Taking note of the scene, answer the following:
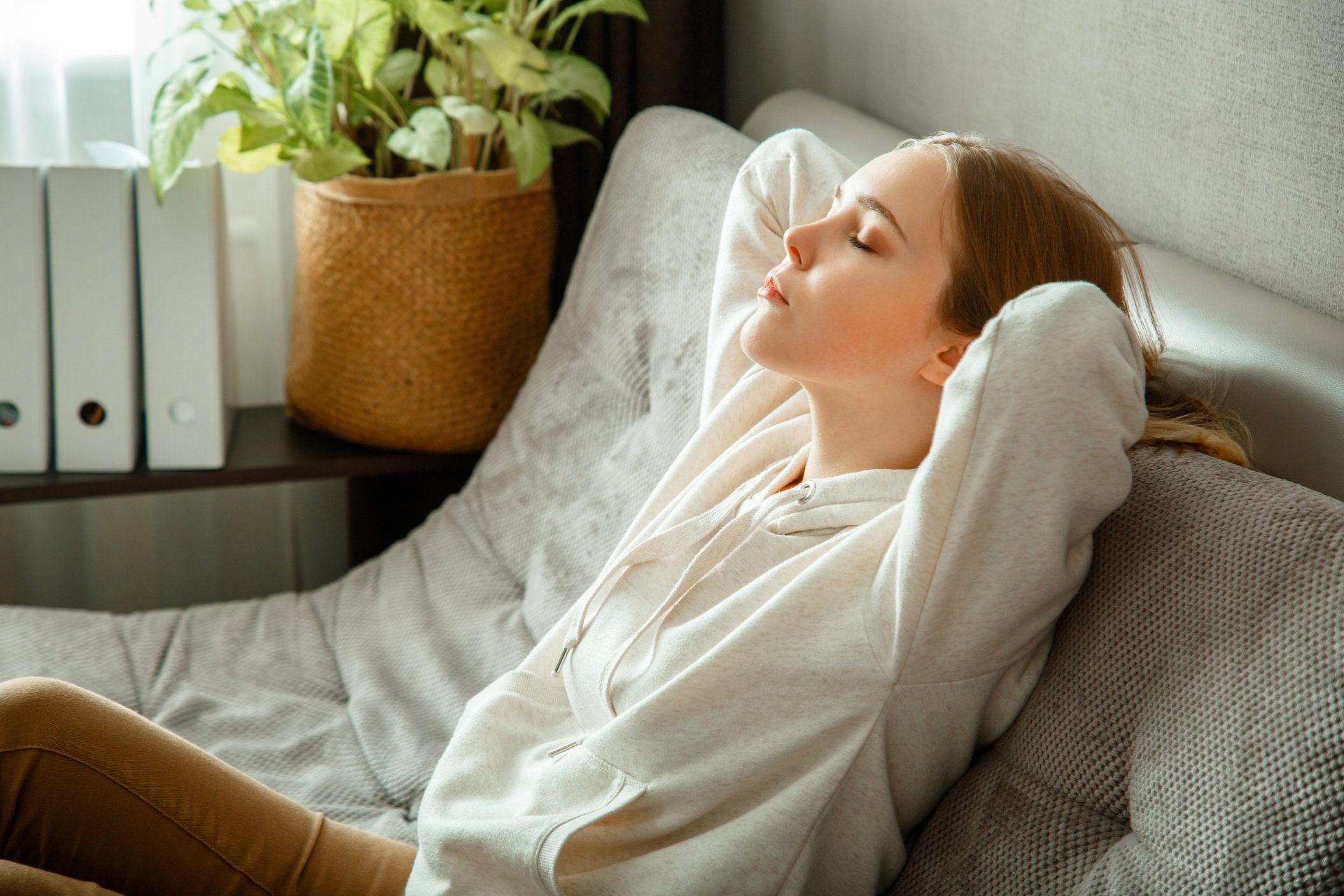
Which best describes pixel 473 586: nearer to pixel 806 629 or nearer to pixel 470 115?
pixel 470 115

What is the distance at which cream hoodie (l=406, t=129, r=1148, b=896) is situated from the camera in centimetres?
72

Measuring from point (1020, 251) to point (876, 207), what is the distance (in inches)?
4.3

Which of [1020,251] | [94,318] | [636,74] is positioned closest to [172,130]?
[94,318]

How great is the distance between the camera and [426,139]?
159 cm

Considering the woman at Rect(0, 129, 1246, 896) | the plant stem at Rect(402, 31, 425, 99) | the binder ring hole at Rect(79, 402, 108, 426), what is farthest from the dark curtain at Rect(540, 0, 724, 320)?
the woman at Rect(0, 129, 1246, 896)

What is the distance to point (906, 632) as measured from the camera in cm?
76

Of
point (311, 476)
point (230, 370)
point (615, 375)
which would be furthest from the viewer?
point (230, 370)

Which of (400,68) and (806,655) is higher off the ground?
(400,68)

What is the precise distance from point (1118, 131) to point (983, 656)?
0.63 metres

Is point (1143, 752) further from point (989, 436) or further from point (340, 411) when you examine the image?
point (340, 411)

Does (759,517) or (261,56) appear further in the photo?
(261,56)

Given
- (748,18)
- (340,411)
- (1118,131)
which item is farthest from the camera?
(748,18)

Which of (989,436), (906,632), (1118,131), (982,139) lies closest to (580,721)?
(906,632)

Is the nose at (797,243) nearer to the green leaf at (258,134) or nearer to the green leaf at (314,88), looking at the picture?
the green leaf at (314,88)
